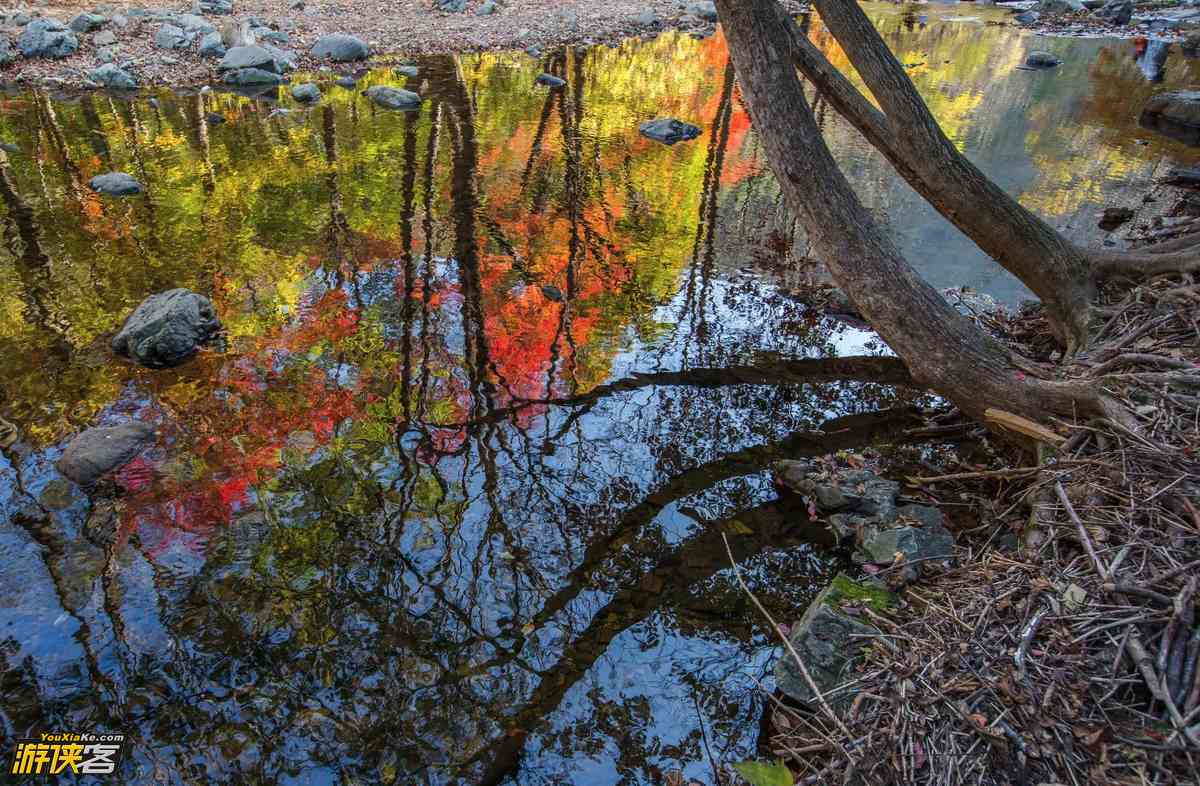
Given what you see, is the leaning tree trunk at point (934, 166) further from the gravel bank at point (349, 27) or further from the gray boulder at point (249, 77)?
the gravel bank at point (349, 27)

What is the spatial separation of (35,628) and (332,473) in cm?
159

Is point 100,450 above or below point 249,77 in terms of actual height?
below

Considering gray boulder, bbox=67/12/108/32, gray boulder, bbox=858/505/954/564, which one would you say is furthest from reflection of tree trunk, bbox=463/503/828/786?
gray boulder, bbox=67/12/108/32

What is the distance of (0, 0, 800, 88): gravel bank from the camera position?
13.6 m

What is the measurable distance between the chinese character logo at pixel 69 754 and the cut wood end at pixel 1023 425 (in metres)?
4.55

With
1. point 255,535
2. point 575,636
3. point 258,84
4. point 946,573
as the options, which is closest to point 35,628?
point 255,535

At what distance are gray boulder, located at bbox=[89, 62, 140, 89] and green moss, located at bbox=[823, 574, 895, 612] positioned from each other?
1456cm

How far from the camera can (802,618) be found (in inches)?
138

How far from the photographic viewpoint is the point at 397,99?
12242 millimetres

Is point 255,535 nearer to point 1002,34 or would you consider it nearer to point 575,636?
point 575,636

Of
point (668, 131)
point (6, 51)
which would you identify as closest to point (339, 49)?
point (6, 51)

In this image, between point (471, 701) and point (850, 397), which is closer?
point (471, 701)

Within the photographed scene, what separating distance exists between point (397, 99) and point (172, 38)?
18.7 ft

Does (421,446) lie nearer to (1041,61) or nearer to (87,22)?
(87,22)
